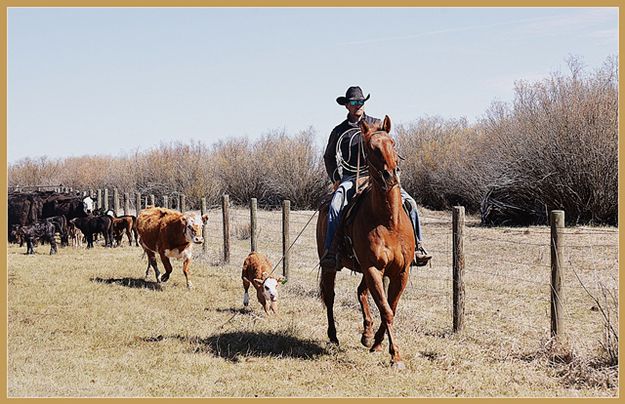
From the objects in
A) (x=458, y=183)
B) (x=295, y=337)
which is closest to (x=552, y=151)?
(x=458, y=183)

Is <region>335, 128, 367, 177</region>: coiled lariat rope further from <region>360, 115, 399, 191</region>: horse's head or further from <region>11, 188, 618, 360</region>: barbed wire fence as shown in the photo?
<region>360, 115, 399, 191</region>: horse's head

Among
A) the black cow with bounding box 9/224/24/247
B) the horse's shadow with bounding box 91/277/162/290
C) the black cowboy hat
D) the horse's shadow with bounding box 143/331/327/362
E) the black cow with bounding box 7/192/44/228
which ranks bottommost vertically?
the horse's shadow with bounding box 143/331/327/362

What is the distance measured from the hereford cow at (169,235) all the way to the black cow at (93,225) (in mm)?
7915

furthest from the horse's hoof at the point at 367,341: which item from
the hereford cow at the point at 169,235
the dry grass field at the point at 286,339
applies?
the hereford cow at the point at 169,235

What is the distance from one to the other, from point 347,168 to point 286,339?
2294 mm

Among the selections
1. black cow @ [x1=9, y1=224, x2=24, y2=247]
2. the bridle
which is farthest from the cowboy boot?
black cow @ [x1=9, y1=224, x2=24, y2=247]

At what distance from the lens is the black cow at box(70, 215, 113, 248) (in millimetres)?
24297

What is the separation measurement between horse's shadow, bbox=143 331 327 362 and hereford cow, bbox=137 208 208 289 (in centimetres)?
475

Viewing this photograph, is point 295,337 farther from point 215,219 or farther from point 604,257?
point 215,219

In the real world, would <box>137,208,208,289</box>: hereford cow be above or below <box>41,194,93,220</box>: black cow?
below

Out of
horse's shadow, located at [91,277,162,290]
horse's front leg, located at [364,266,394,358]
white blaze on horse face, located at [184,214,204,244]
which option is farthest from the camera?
horse's shadow, located at [91,277,162,290]

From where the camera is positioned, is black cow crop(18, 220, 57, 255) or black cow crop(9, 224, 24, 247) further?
black cow crop(9, 224, 24, 247)

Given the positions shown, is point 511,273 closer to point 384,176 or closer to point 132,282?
point 132,282

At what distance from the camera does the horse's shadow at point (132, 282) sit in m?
15.2
